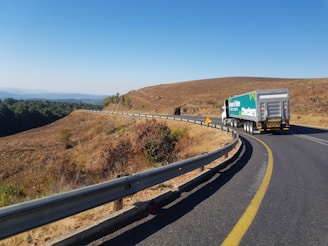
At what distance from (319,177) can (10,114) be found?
11035cm

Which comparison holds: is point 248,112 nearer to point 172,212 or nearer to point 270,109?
point 270,109

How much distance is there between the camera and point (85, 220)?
17.2 ft

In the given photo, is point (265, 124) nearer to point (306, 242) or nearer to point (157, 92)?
point (306, 242)

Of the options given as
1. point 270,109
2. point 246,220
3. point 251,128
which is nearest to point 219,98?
point 251,128

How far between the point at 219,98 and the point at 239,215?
8946 cm

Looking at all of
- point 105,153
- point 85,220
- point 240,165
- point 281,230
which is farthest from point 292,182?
point 105,153

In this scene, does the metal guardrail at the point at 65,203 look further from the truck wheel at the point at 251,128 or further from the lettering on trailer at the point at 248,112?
the truck wheel at the point at 251,128

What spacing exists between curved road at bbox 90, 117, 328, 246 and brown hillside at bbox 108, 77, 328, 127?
27677mm

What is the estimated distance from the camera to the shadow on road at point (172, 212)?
4.36 metres

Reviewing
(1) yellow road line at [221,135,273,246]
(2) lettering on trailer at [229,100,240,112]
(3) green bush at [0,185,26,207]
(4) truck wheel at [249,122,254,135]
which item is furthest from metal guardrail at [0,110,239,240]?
(2) lettering on trailer at [229,100,240,112]

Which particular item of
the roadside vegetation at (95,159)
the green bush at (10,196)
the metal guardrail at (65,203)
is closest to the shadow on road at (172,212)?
the metal guardrail at (65,203)

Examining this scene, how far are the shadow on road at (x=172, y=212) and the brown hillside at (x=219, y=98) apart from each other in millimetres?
27822

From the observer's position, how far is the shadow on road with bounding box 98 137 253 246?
436 cm

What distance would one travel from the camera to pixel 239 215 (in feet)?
17.6
